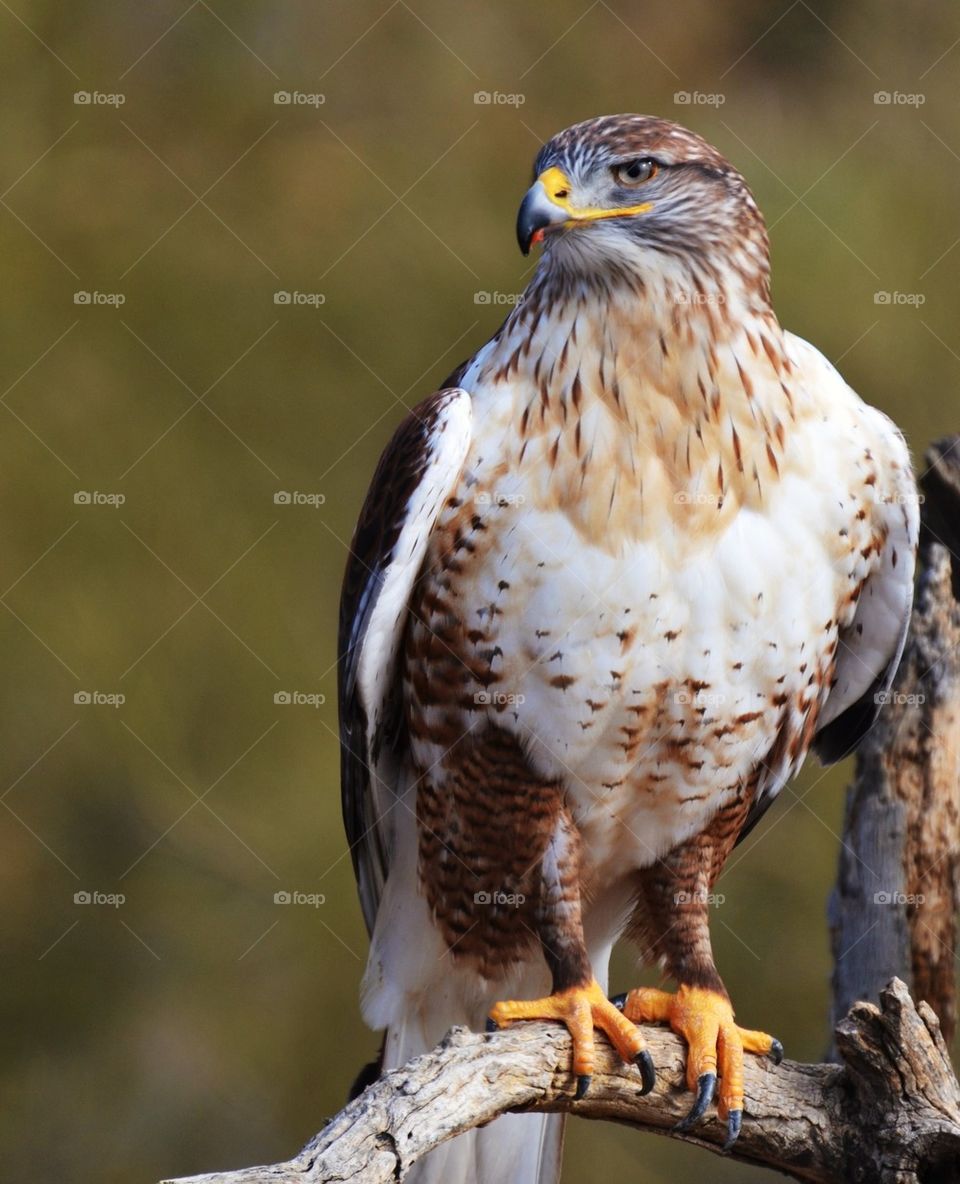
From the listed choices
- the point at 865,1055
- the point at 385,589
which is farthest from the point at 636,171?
the point at 865,1055

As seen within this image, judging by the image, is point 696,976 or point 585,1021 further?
point 696,976

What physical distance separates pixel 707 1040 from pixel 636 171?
1475 mm

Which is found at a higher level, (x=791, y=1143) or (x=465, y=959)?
(x=465, y=959)

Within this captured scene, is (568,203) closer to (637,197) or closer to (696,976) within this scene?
(637,197)

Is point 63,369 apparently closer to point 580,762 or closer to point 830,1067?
point 580,762

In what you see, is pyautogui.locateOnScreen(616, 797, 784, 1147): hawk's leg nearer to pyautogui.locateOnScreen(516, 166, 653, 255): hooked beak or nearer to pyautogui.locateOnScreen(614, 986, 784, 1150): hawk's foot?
pyautogui.locateOnScreen(614, 986, 784, 1150): hawk's foot

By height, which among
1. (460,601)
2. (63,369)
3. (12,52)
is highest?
(12,52)

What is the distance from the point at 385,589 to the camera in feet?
9.71

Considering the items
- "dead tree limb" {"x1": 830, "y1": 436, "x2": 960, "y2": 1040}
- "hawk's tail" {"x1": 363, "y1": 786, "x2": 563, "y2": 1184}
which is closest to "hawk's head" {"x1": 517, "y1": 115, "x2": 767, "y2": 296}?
"dead tree limb" {"x1": 830, "y1": 436, "x2": 960, "y2": 1040}

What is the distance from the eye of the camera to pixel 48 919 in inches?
234

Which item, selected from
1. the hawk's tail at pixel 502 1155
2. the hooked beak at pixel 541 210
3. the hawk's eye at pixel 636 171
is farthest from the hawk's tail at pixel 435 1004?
the hawk's eye at pixel 636 171

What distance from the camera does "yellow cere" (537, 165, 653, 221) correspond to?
286 cm

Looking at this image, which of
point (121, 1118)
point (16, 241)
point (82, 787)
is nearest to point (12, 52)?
point (16, 241)

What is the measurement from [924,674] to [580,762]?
3.42ft
